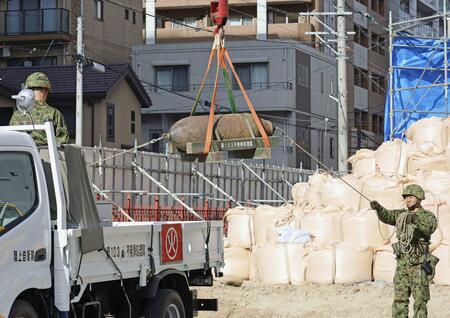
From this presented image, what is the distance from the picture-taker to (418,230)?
11.7 meters

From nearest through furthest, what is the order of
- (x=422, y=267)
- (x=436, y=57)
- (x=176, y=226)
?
(x=176, y=226) → (x=422, y=267) → (x=436, y=57)

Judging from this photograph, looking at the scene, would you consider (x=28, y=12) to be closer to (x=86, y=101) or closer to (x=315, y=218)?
(x=86, y=101)

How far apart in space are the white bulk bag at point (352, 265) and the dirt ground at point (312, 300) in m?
0.16

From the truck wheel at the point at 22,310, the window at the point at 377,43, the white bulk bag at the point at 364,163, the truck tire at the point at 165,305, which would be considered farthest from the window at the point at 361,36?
the truck wheel at the point at 22,310

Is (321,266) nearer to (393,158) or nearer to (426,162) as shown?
(426,162)

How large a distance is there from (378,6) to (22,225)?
57.0m

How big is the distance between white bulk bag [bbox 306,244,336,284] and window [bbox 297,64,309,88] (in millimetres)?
33723

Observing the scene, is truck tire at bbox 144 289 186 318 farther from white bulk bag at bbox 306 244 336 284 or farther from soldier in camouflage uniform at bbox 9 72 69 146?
white bulk bag at bbox 306 244 336 284

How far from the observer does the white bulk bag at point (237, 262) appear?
18.2m

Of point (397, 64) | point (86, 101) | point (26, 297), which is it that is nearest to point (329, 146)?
point (86, 101)

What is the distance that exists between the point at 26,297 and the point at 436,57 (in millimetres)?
27640

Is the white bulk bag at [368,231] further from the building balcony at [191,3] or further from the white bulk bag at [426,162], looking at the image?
the building balcony at [191,3]

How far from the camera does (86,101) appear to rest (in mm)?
41938

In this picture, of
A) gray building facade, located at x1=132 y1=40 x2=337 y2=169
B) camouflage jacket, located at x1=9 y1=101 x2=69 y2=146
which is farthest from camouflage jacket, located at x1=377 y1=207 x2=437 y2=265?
gray building facade, located at x1=132 y1=40 x2=337 y2=169
